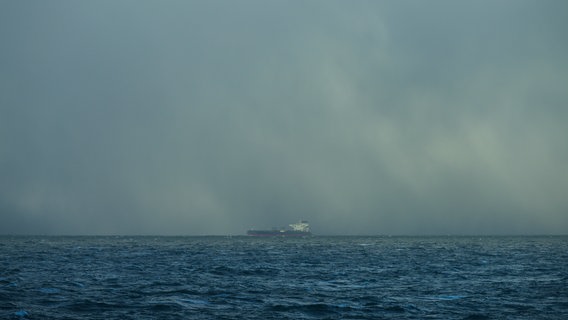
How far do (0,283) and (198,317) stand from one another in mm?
24099

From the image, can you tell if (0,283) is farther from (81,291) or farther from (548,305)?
(548,305)

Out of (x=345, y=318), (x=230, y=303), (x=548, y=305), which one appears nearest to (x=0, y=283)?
(x=230, y=303)

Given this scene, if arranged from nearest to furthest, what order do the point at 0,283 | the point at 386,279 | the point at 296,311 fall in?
the point at 296,311, the point at 0,283, the point at 386,279

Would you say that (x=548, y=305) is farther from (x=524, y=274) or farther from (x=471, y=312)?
(x=524, y=274)

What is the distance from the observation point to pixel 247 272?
67250mm

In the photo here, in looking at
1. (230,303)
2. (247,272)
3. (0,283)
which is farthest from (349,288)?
(0,283)

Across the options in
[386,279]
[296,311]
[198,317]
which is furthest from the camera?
[386,279]

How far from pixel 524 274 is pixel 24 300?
168 feet

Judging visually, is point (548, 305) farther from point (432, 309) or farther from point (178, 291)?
point (178, 291)

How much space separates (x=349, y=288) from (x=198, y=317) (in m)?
19.0

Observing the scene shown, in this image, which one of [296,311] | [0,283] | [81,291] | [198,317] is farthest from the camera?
[0,283]

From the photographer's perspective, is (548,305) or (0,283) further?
(0,283)

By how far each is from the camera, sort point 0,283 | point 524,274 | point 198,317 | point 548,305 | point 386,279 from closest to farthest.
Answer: point 198,317
point 548,305
point 0,283
point 386,279
point 524,274

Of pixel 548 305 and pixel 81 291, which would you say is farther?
pixel 81 291
